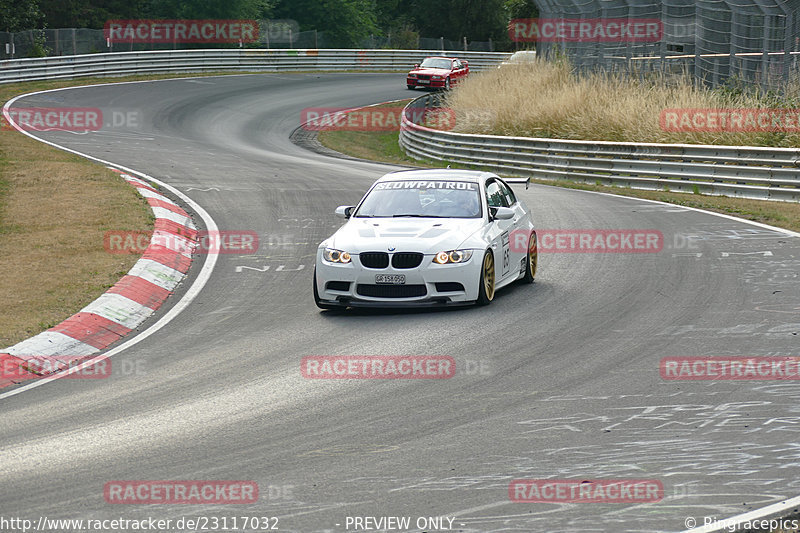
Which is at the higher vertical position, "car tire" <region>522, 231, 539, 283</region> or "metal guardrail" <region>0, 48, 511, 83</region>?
"metal guardrail" <region>0, 48, 511, 83</region>

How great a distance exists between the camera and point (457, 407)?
7.94 meters

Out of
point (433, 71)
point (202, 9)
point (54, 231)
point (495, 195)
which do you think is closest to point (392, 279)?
point (495, 195)

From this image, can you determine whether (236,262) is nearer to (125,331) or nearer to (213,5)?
(125,331)

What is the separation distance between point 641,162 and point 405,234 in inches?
517

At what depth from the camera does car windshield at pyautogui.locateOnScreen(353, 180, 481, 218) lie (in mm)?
12430

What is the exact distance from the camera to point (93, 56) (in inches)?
1857

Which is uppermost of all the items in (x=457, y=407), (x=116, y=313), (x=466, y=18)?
(x=466, y=18)

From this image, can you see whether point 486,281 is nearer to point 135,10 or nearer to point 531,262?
point 531,262

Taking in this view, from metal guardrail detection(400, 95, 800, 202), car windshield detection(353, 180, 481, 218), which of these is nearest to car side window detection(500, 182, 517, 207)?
car windshield detection(353, 180, 481, 218)

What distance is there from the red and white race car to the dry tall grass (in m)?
17.6

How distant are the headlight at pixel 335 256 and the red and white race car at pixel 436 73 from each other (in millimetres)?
40536

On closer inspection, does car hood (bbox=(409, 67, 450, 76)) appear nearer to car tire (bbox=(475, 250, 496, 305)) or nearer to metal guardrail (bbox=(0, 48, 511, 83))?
metal guardrail (bbox=(0, 48, 511, 83))

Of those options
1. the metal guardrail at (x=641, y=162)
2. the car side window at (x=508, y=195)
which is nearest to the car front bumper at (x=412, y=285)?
the car side window at (x=508, y=195)

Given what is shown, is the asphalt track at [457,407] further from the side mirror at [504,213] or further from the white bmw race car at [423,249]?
the side mirror at [504,213]
